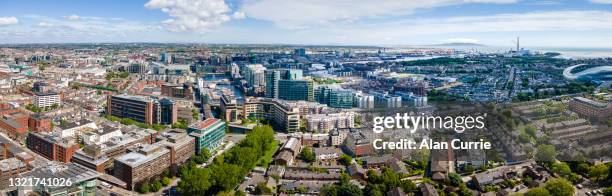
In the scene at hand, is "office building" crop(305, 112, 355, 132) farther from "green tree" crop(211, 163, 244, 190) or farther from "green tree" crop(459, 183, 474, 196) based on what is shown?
"green tree" crop(459, 183, 474, 196)

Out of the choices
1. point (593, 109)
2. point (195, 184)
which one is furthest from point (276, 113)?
point (593, 109)

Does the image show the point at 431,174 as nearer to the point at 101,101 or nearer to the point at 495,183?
the point at 495,183

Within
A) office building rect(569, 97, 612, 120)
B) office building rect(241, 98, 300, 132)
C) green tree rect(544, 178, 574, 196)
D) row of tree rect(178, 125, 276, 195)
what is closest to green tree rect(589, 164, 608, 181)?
green tree rect(544, 178, 574, 196)

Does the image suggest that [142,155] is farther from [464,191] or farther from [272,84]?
[272,84]

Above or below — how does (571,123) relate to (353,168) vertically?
above

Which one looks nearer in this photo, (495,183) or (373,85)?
(495,183)

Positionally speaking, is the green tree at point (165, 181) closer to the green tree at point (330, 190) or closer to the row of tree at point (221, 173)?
the row of tree at point (221, 173)

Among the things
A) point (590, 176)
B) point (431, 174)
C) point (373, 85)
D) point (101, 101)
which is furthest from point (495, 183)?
point (101, 101)
